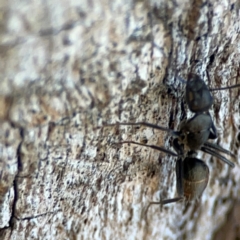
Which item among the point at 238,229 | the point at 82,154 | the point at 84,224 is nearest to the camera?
the point at 82,154

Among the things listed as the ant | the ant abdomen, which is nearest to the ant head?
the ant

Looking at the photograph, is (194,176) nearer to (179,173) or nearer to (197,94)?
(179,173)

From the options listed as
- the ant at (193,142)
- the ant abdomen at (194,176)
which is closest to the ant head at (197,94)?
the ant at (193,142)

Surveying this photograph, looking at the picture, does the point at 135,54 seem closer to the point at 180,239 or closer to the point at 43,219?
the point at 43,219

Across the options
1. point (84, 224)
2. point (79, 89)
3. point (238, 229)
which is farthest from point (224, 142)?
point (79, 89)

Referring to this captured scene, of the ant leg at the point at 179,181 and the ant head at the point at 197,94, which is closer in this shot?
the ant head at the point at 197,94

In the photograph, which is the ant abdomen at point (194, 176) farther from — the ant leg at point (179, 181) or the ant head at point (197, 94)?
the ant head at point (197, 94)
